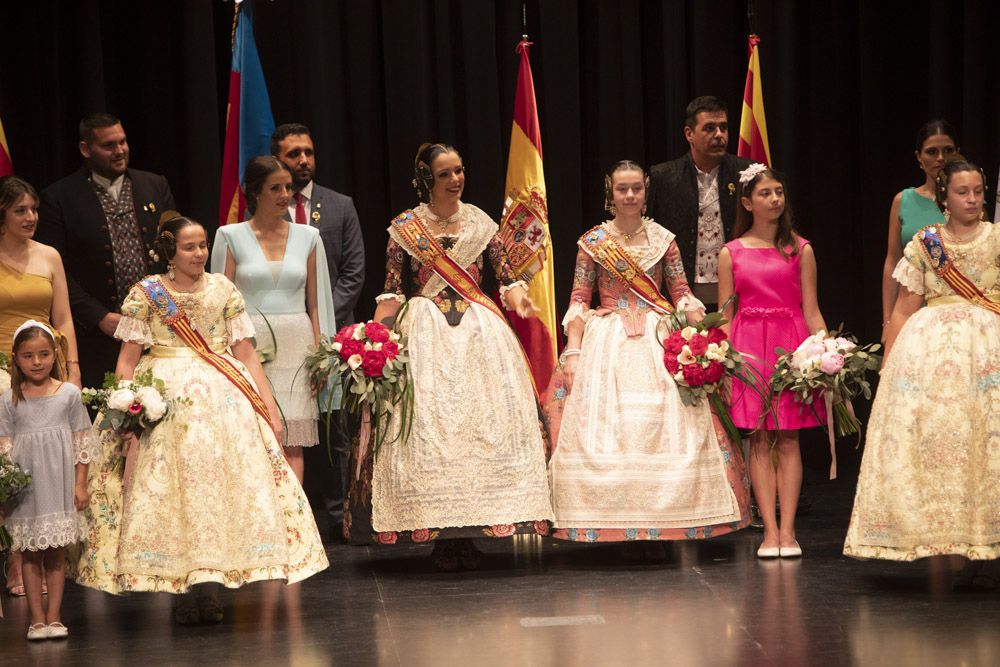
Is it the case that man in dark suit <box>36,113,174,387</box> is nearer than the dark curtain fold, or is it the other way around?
man in dark suit <box>36,113,174,387</box>

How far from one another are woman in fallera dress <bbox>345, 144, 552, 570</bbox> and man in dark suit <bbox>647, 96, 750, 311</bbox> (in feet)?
3.44

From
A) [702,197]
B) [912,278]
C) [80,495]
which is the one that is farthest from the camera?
[702,197]

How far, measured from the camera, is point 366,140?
302 inches

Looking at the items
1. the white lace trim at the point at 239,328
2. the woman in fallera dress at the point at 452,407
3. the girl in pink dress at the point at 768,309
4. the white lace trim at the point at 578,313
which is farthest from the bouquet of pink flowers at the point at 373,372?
the girl in pink dress at the point at 768,309

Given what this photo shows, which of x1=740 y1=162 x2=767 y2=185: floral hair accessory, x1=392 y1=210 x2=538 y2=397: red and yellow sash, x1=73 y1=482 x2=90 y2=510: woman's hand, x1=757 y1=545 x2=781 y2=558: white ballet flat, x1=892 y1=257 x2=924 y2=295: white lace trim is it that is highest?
x1=740 y1=162 x2=767 y2=185: floral hair accessory

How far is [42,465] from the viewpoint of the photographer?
16.3ft

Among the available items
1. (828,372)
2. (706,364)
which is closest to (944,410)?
(828,372)

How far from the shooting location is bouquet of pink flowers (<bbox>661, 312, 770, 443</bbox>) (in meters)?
5.75

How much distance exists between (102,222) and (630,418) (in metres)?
2.39

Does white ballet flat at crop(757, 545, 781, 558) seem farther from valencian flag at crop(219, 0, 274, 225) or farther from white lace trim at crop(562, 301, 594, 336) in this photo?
valencian flag at crop(219, 0, 274, 225)

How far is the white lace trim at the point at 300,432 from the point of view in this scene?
601cm

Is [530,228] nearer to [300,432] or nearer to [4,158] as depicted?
[300,432]

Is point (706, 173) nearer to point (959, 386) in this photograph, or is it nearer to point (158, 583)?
point (959, 386)

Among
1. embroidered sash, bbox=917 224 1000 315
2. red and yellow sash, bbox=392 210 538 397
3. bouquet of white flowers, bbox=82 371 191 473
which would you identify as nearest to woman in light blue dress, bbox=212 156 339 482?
red and yellow sash, bbox=392 210 538 397
